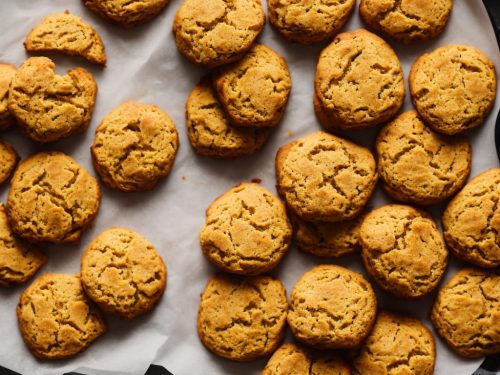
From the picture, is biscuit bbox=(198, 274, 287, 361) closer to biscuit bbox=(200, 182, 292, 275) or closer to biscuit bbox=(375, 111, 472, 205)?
biscuit bbox=(200, 182, 292, 275)

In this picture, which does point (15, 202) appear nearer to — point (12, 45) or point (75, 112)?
point (75, 112)

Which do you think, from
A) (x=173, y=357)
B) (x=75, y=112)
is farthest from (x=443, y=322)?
(x=75, y=112)

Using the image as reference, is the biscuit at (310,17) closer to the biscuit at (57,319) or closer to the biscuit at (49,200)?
the biscuit at (49,200)

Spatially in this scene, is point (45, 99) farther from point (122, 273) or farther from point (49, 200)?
point (122, 273)

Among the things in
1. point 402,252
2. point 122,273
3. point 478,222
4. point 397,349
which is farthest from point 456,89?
point 122,273

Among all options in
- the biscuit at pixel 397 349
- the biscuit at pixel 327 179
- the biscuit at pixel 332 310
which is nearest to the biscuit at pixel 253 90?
the biscuit at pixel 327 179

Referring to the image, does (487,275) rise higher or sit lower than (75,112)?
lower
